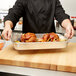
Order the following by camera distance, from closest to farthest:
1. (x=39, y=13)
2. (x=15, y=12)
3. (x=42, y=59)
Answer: (x=42, y=59), (x=15, y=12), (x=39, y=13)

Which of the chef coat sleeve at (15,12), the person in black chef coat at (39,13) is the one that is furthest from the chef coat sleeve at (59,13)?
the chef coat sleeve at (15,12)

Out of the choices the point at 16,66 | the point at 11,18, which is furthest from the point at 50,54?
the point at 11,18

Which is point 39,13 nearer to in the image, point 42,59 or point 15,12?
point 15,12

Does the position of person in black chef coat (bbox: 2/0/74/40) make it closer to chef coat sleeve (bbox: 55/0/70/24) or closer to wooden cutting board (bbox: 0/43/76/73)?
chef coat sleeve (bbox: 55/0/70/24)

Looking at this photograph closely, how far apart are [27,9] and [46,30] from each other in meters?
0.28

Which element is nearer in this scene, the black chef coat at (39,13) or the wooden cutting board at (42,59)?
the wooden cutting board at (42,59)

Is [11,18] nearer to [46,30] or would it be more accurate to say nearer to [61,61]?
[46,30]

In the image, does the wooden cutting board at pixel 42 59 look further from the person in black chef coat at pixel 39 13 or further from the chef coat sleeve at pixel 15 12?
the person in black chef coat at pixel 39 13

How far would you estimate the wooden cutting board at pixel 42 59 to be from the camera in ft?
2.08

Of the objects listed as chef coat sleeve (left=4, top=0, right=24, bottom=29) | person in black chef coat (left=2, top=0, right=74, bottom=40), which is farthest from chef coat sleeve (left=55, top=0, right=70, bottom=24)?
chef coat sleeve (left=4, top=0, right=24, bottom=29)

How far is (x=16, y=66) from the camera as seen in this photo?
2.22 feet

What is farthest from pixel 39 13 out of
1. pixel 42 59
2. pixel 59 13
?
pixel 42 59

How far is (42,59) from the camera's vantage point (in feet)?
2.27

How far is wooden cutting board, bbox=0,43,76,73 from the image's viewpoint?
634mm
